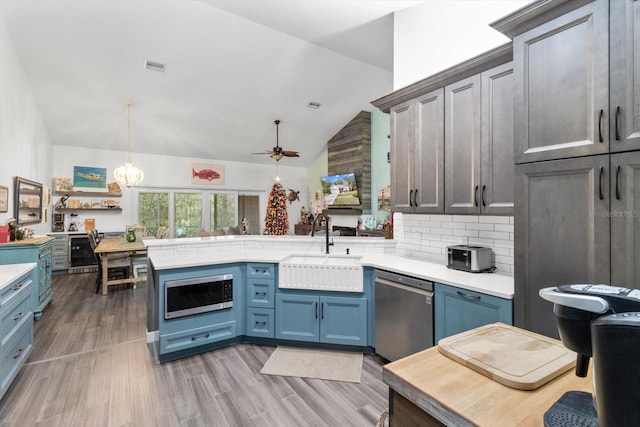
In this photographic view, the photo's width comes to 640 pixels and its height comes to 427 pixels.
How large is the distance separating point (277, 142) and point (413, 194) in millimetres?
5130

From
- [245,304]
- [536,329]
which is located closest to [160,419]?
[245,304]

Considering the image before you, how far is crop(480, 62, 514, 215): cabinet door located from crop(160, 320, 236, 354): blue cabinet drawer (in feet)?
8.32

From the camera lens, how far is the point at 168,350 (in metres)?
2.69

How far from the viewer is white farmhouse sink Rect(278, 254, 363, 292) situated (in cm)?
276

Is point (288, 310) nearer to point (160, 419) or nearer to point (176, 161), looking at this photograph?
point (160, 419)

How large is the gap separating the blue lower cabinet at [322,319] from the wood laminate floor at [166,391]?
266 millimetres

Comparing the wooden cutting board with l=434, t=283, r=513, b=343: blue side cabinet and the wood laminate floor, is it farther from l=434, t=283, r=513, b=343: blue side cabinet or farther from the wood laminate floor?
the wood laminate floor

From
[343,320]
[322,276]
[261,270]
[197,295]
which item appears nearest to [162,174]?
[197,295]

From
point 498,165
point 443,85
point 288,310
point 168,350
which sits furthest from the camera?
point 288,310

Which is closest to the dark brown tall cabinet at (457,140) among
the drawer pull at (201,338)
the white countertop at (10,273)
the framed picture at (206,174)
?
the drawer pull at (201,338)

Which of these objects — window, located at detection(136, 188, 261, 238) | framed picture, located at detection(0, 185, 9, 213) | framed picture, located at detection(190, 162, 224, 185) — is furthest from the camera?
framed picture, located at detection(190, 162, 224, 185)

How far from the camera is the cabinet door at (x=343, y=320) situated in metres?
2.77

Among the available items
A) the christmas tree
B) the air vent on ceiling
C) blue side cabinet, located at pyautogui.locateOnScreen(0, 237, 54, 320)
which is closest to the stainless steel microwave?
blue side cabinet, located at pyautogui.locateOnScreen(0, 237, 54, 320)

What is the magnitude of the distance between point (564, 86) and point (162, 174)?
7.81 m
